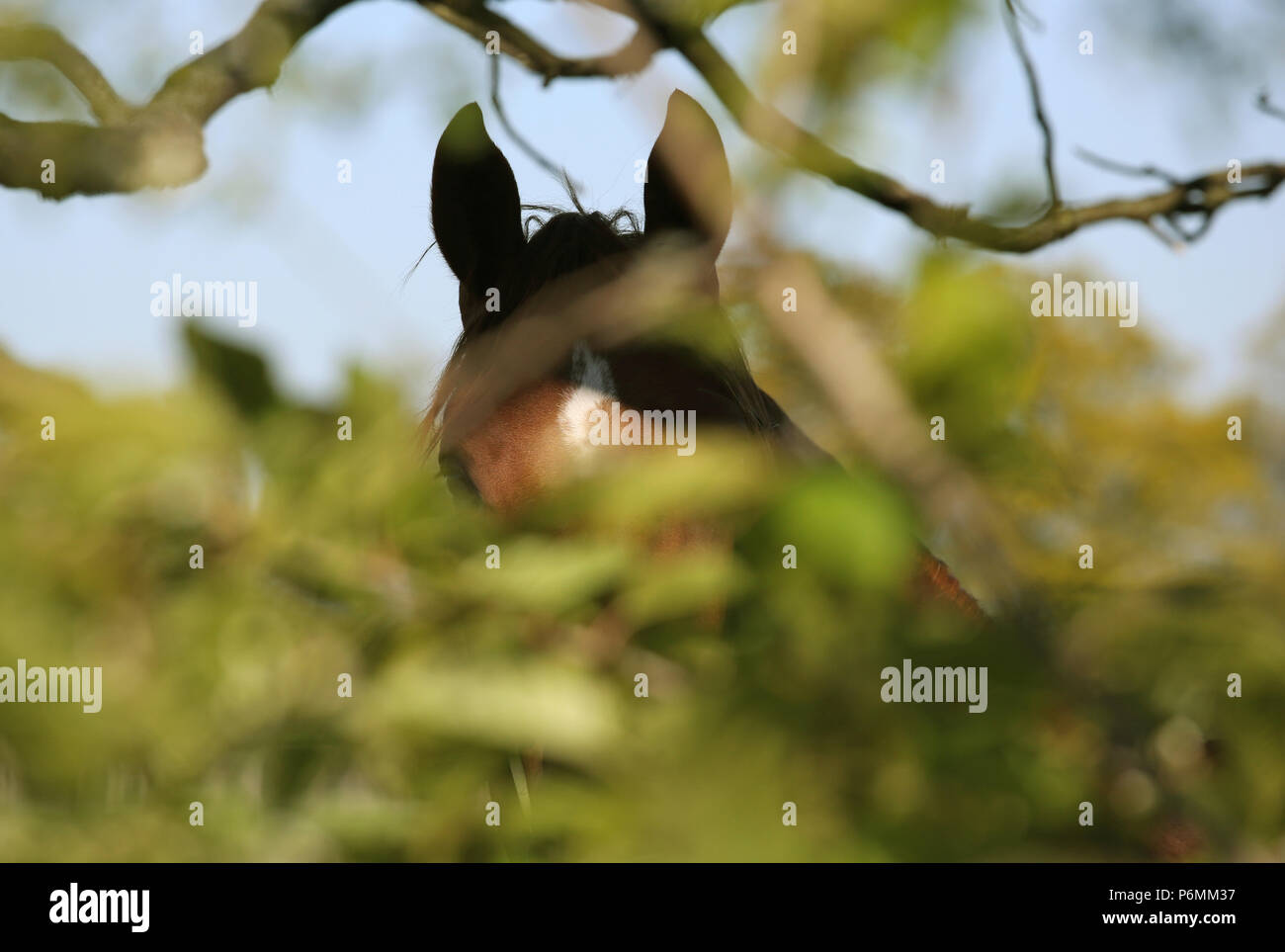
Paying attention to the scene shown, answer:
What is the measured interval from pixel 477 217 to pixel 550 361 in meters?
0.90

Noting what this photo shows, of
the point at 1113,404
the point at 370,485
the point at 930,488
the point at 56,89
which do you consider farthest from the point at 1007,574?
the point at 1113,404

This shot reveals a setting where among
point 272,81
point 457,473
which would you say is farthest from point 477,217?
point 457,473

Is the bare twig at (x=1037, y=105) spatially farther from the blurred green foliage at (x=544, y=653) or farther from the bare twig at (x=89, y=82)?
the bare twig at (x=89, y=82)

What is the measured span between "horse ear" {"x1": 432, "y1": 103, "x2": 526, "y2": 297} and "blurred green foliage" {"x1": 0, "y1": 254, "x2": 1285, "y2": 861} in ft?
6.06

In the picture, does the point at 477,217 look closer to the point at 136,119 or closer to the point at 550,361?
the point at 136,119

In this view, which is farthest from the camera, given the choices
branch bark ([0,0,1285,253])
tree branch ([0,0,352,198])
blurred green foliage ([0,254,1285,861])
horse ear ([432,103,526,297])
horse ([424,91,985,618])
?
horse ear ([432,103,526,297])

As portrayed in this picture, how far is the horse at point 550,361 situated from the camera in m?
2.02

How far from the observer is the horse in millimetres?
2016

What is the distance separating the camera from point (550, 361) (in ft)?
5.63

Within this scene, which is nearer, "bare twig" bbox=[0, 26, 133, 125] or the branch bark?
the branch bark

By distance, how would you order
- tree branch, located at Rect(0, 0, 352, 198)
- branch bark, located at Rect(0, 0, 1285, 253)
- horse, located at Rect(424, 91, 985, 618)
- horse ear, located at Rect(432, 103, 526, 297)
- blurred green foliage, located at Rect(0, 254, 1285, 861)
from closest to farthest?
blurred green foliage, located at Rect(0, 254, 1285, 861) < branch bark, located at Rect(0, 0, 1285, 253) < tree branch, located at Rect(0, 0, 352, 198) < horse, located at Rect(424, 91, 985, 618) < horse ear, located at Rect(432, 103, 526, 297)
